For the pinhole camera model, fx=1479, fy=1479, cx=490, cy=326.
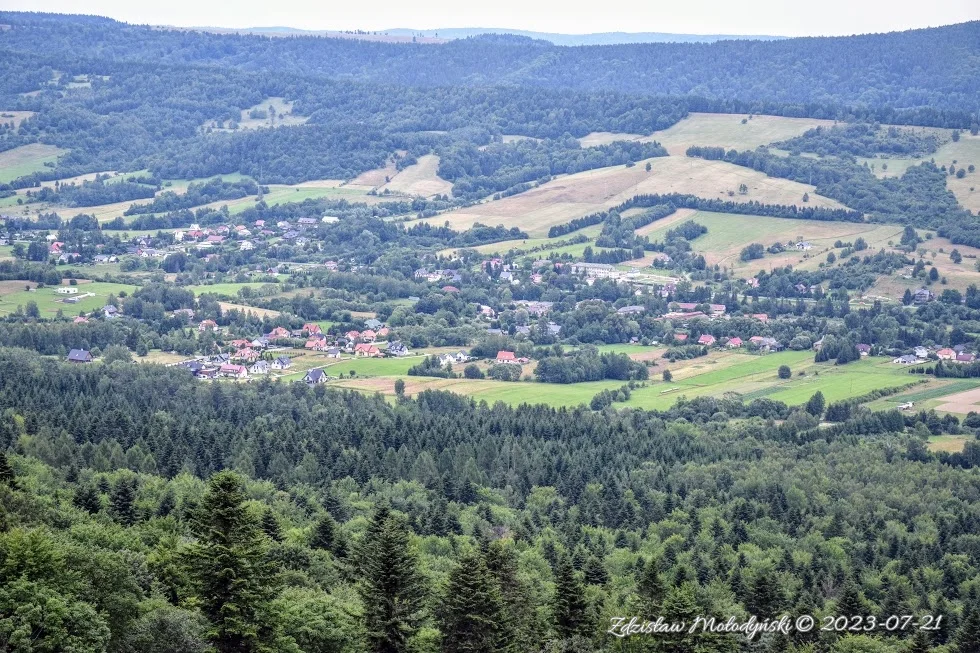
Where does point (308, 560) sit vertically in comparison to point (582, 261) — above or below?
above

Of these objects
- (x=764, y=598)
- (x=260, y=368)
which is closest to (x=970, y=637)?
(x=764, y=598)

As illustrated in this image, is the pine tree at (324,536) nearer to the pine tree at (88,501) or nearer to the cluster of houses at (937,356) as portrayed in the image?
the pine tree at (88,501)

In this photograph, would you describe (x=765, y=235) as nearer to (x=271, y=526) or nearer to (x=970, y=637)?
(x=970, y=637)

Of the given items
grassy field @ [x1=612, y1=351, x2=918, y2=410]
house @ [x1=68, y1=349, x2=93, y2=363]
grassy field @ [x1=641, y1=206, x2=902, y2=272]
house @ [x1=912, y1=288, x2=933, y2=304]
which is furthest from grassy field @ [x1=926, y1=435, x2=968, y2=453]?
grassy field @ [x1=641, y1=206, x2=902, y2=272]

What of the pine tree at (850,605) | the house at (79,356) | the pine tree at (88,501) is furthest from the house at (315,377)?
the pine tree at (850,605)

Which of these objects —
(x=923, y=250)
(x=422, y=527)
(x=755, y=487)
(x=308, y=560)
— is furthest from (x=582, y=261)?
(x=308, y=560)

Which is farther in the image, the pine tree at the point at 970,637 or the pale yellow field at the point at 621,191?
the pale yellow field at the point at 621,191

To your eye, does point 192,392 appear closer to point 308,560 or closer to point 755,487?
point 755,487

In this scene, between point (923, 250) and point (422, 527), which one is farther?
point (923, 250)
